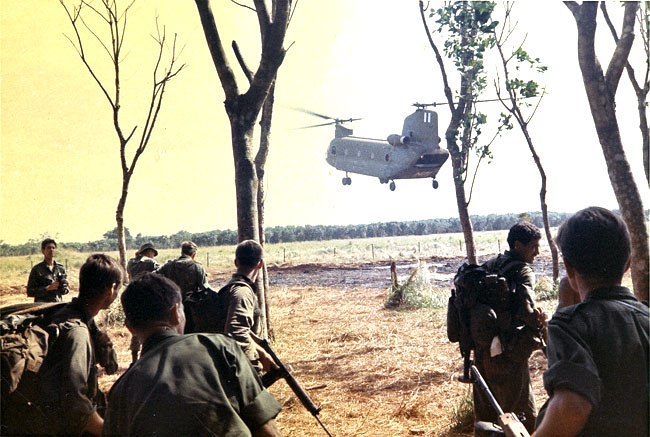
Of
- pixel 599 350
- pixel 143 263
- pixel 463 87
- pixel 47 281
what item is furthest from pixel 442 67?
pixel 599 350

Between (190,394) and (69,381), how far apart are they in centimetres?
86

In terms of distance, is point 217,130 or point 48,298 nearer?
point 48,298

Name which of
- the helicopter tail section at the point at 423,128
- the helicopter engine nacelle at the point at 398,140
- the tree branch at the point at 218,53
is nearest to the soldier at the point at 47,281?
the tree branch at the point at 218,53

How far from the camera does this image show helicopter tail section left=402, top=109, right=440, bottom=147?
29.0 metres

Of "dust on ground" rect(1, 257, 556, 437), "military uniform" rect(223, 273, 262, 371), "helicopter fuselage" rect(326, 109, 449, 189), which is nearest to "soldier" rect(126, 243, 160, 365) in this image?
"dust on ground" rect(1, 257, 556, 437)

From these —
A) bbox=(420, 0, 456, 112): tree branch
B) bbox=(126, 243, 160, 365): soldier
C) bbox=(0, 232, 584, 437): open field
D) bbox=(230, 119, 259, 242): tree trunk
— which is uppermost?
bbox=(420, 0, 456, 112): tree branch

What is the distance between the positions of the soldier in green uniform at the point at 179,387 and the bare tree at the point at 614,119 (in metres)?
4.32

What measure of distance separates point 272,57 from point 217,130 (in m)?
62.9

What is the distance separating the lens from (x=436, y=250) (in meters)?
51.1

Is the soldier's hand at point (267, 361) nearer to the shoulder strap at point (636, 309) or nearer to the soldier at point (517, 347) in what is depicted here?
the soldier at point (517, 347)

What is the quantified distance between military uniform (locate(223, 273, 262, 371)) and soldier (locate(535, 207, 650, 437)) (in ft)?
7.45

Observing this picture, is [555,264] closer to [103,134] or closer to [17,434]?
[17,434]

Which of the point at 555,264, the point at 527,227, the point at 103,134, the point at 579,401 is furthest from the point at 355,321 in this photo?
the point at 103,134

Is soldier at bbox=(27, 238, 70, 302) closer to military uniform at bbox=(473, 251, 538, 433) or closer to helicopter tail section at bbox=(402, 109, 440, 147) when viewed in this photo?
military uniform at bbox=(473, 251, 538, 433)
